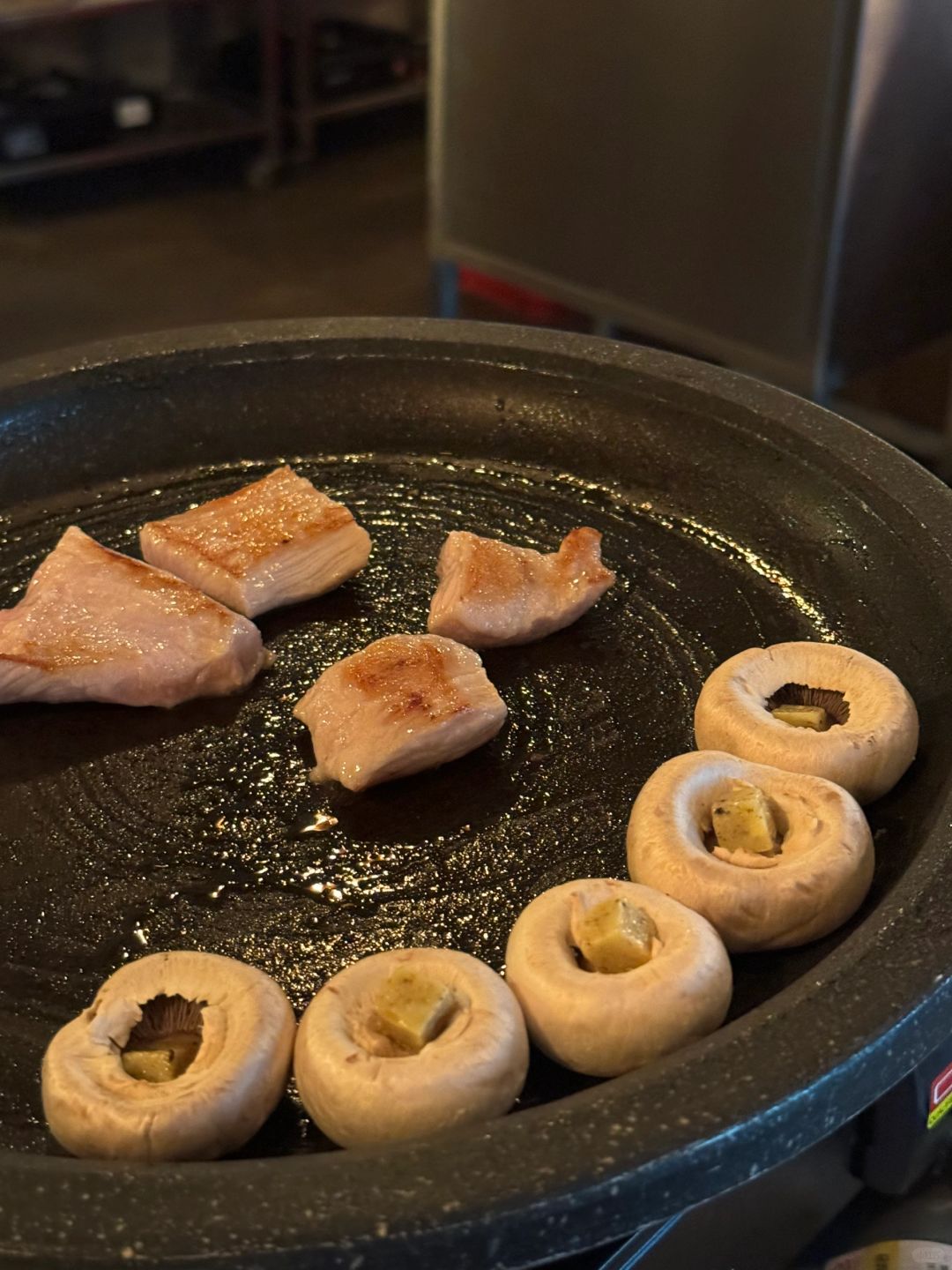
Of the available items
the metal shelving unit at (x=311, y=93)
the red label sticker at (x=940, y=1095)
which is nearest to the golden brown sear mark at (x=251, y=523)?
the red label sticker at (x=940, y=1095)

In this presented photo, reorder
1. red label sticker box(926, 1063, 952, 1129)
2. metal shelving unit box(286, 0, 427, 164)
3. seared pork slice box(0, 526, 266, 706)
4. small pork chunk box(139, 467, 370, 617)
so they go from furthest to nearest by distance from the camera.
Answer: metal shelving unit box(286, 0, 427, 164) < small pork chunk box(139, 467, 370, 617) < seared pork slice box(0, 526, 266, 706) < red label sticker box(926, 1063, 952, 1129)

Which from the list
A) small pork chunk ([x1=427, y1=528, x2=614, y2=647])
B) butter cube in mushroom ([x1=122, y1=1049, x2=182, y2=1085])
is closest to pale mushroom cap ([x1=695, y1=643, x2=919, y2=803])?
small pork chunk ([x1=427, y1=528, x2=614, y2=647])

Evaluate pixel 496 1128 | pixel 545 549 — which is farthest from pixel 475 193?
pixel 496 1128

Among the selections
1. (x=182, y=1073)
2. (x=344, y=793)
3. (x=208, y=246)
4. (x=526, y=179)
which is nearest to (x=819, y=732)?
(x=344, y=793)

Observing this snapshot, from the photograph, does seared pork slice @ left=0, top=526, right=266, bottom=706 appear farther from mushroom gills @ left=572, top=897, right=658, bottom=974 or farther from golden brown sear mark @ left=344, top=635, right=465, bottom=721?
mushroom gills @ left=572, top=897, right=658, bottom=974

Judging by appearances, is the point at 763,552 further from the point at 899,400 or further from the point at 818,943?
the point at 899,400

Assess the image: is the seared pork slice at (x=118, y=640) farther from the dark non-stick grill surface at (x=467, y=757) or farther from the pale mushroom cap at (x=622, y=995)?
the pale mushroom cap at (x=622, y=995)
